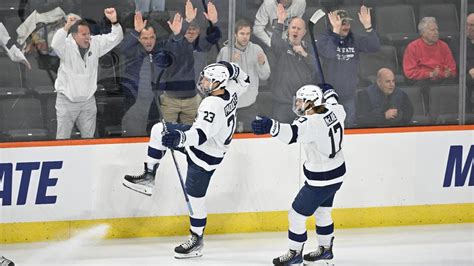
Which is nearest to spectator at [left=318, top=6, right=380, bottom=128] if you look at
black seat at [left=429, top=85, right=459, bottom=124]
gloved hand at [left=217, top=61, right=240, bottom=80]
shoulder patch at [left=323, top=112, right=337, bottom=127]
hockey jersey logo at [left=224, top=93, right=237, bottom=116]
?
black seat at [left=429, top=85, right=459, bottom=124]

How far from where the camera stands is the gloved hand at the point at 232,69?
32.1 feet

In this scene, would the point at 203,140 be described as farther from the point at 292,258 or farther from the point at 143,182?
the point at 292,258

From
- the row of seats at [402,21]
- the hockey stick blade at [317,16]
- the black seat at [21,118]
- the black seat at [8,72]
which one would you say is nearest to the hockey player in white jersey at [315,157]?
the hockey stick blade at [317,16]

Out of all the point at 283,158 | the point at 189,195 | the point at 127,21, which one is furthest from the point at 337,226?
the point at 127,21

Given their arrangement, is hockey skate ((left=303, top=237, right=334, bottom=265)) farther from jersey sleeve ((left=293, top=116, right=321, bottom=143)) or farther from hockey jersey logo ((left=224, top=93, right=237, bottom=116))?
hockey jersey logo ((left=224, top=93, right=237, bottom=116))

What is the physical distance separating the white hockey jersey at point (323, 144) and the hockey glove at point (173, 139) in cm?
70

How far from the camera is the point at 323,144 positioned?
9414 millimetres

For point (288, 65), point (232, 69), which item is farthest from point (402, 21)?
point (232, 69)

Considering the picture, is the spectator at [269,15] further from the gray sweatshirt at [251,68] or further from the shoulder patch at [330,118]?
the shoulder patch at [330,118]

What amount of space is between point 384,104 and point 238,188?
3.98 feet

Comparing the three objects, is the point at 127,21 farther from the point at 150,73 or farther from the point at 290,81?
the point at 290,81

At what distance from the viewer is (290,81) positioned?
10594 millimetres

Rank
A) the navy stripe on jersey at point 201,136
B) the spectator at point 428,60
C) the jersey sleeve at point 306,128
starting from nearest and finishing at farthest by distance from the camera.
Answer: the jersey sleeve at point 306,128 < the navy stripe on jersey at point 201,136 < the spectator at point 428,60

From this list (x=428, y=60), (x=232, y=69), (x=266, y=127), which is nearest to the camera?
(x=266, y=127)
